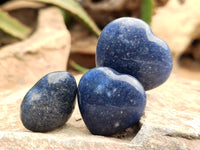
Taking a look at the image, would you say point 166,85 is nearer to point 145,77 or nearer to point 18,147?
point 145,77

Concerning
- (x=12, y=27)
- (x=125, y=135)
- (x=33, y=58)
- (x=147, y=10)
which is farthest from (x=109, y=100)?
(x=12, y=27)

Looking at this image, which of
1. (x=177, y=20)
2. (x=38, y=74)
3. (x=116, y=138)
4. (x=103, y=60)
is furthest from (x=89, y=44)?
(x=116, y=138)

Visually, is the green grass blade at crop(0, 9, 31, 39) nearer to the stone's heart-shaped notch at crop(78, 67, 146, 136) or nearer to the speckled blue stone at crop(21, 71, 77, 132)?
the speckled blue stone at crop(21, 71, 77, 132)

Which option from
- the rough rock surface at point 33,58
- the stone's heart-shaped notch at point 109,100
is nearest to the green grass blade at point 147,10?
the rough rock surface at point 33,58

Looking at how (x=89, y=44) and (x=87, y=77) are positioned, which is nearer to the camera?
(x=87, y=77)

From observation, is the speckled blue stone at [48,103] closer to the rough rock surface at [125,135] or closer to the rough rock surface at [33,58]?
the rough rock surface at [125,135]
